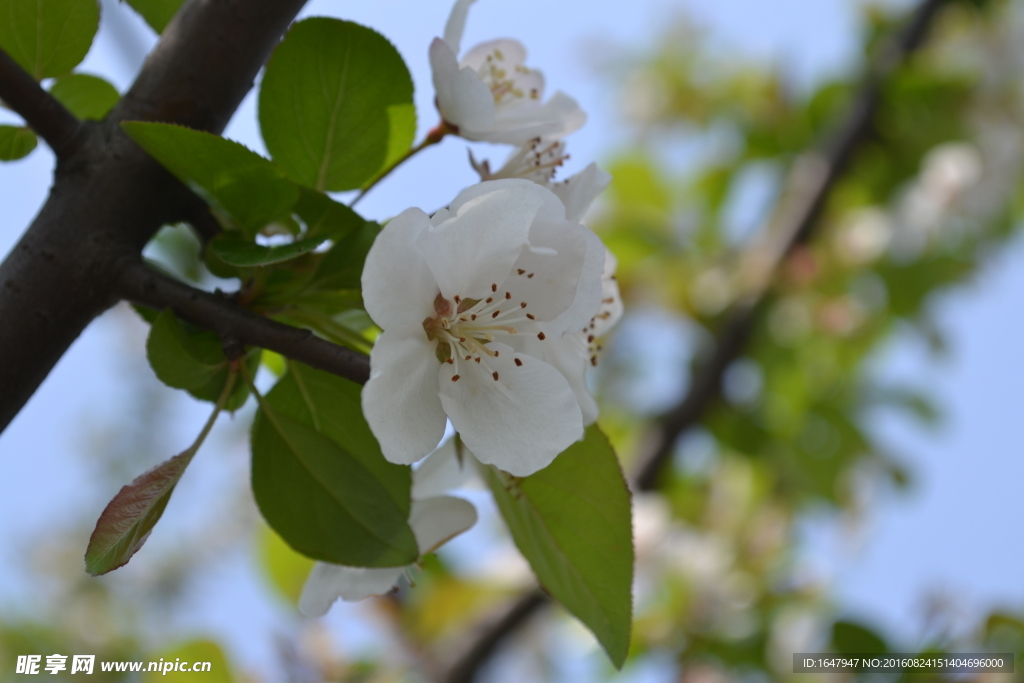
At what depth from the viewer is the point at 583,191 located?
1.39ft

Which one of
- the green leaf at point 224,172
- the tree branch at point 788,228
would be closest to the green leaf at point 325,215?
the green leaf at point 224,172

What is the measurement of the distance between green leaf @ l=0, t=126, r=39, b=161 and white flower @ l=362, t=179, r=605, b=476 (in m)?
0.27

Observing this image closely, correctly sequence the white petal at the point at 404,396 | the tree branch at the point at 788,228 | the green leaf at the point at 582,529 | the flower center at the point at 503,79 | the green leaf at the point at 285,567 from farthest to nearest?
the tree branch at the point at 788,228, the green leaf at the point at 285,567, the flower center at the point at 503,79, the green leaf at the point at 582,529, the white petal at the point at 404,396

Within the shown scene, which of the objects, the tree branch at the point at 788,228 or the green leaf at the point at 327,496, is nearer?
the green leaf at the point at 327,496

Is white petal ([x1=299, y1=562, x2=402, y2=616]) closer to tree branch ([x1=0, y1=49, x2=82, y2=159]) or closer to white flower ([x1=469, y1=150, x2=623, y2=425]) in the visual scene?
white flower ([x1=469, y1=150, x2=623, y2=425])

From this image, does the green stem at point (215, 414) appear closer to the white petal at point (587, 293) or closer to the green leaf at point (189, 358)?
the green leaf at point (189, 358)

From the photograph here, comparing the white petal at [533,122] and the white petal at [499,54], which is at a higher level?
the white petal at [499,54]

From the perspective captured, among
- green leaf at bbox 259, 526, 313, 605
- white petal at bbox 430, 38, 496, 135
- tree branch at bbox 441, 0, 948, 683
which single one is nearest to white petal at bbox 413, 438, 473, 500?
white petal at bbox 430, 38, 496, 135

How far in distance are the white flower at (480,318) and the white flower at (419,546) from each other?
12 centimetres

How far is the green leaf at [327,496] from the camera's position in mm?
429

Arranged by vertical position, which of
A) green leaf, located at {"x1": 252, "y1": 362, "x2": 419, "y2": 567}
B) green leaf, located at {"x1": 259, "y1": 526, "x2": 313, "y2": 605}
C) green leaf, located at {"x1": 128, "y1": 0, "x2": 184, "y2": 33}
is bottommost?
green leaf, located at {"x1": 259, "y1": 526, "x2": 313, "y2": 605}

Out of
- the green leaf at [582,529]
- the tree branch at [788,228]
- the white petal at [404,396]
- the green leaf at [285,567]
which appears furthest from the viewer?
A: the tree branch at [788,228]

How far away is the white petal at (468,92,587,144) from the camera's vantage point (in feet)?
1.57

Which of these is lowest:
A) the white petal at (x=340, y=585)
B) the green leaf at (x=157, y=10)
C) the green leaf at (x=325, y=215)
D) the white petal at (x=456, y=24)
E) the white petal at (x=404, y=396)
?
the white petal at (x=340, y=585)
